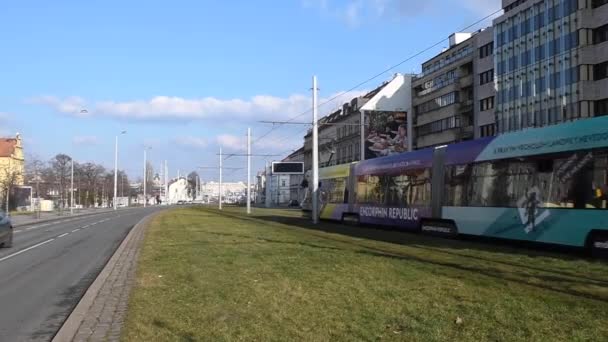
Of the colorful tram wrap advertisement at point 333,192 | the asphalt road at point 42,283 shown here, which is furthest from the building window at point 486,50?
the asphalt road at point 42,283

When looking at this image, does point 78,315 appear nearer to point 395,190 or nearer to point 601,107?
point 395,190

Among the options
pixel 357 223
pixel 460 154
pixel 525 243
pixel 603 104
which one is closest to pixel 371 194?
pixel 357 223

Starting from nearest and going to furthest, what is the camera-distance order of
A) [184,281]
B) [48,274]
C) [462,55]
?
[184,281] < [48,274] < [462,55]

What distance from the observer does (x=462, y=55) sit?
3140 inches

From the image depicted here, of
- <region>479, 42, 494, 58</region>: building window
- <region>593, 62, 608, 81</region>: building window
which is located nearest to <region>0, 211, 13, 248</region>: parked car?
<region>593, 62, 608, 81</region>: building window

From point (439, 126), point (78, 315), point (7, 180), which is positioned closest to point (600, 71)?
point (439, 126)

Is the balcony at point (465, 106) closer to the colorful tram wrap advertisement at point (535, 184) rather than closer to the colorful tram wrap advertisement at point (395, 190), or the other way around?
the colorful tram wrap advertisement at point (395, 190)

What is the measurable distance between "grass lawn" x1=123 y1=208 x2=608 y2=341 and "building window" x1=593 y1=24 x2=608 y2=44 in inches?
1829

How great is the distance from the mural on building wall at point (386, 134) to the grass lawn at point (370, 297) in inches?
3062

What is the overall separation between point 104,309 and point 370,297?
378 centimetres

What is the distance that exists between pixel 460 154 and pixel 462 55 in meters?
62.2

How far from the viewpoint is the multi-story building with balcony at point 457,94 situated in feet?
240

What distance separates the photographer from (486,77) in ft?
240

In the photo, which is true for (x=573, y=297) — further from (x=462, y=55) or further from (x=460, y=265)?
(x=462, y=55)
